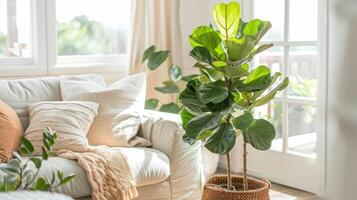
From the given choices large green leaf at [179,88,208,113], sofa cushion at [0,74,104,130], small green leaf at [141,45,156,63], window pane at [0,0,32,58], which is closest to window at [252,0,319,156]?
small green leaf at [141,45,156,63]

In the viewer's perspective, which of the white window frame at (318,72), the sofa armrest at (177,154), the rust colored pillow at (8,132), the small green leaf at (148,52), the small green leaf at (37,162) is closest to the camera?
the small green leaf at (37,162)

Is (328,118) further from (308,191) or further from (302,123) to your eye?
(308,191)

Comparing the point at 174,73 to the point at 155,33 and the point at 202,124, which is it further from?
the point at 202,124

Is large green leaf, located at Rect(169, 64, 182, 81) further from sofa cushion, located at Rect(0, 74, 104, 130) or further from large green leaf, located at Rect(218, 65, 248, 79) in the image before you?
large green leaf, located at Rect(218, 65, 248, 79)

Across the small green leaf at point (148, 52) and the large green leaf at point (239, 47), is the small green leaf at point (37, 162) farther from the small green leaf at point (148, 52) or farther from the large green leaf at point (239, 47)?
the small green leaf at point (148, 52)

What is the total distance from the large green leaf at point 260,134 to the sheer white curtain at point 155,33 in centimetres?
179

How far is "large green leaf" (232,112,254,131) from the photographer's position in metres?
2.28

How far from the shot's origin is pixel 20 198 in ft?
5.19

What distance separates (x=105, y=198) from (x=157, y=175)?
0.36 meters

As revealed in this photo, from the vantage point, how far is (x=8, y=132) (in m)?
2.56

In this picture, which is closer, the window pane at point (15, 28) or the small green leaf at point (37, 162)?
the small green leaf at point (37, 162)

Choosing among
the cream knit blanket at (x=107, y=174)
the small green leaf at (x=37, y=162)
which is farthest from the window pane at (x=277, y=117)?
the small green leaf at (x=37, y=162)

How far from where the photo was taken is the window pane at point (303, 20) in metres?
3.33

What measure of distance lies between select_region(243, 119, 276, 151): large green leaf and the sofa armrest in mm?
547
